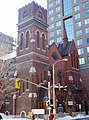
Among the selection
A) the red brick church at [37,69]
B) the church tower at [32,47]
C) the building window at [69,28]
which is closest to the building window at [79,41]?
the building window at [69,28]

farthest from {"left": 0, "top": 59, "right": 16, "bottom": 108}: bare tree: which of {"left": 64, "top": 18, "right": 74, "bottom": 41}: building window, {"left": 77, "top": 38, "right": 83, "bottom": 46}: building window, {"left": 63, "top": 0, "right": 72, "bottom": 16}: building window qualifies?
{"left": 63, "top": 0, "right": 72, "bottom": 16}: building window

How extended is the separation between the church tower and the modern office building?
23926 millimetres

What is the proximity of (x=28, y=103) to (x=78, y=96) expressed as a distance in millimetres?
13951

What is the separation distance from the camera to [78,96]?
44938mm

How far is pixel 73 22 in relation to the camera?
252ft

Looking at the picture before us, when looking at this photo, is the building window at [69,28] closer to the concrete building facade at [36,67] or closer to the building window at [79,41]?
the building window at [79,41]

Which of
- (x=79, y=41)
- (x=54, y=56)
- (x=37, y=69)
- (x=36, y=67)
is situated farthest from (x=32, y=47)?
(x=79, y=41)

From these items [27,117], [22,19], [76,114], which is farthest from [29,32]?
[76,114]

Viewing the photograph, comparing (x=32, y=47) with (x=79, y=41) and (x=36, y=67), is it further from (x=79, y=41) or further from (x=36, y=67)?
(x=79, y=41)

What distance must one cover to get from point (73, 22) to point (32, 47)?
4150 centimetres

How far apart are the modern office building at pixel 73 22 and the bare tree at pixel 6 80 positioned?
2753 centimetres

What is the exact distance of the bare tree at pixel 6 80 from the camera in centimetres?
3328

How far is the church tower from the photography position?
38.2m

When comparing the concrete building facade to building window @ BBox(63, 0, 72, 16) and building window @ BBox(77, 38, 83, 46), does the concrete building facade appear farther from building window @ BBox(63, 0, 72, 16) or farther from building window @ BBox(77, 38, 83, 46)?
building window @ BBox(63, 0, 72, 16)
